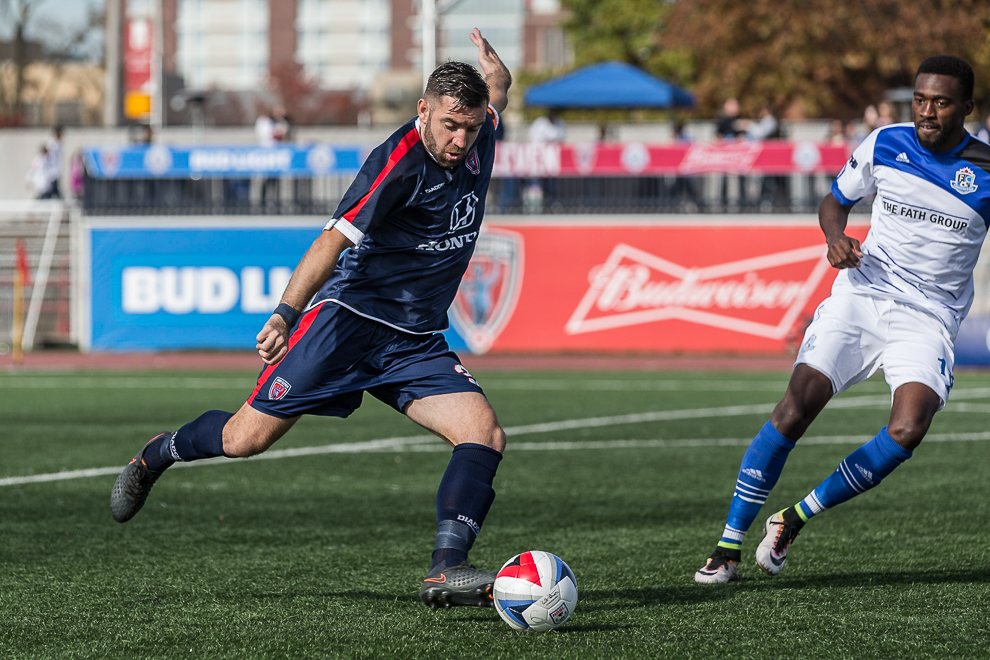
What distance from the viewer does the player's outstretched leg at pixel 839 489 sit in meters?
5.21

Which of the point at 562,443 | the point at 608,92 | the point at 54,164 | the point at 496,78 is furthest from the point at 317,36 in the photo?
the point at 496,78

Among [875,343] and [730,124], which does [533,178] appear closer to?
[730,124]

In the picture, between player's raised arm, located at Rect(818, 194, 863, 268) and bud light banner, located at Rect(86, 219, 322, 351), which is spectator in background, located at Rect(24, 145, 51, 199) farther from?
player's raised arm, located at Rect(818, 194, 863, 268)

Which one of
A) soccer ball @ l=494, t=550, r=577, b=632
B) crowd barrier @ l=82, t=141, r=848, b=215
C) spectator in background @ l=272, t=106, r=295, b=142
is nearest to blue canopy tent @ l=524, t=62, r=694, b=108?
crowd barrier @ l=82, t=141, r=848, b=215

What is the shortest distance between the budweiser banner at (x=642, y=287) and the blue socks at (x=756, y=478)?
1312 cm

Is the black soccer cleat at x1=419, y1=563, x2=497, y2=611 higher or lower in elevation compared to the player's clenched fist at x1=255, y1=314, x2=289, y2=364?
lower

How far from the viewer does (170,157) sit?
20125mm

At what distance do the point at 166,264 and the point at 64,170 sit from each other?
52.3 feet

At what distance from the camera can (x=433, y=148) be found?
4719mm

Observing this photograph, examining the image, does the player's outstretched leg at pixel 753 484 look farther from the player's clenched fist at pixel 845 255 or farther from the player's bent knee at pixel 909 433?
the player's clenched fist at pixel 845 255

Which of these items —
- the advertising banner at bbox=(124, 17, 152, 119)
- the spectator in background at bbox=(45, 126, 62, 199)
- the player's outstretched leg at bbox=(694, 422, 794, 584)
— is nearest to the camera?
the player's outstretched leg at bbox=(694, 422, 794, 584)

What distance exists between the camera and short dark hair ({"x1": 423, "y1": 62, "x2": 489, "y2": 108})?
456 cm

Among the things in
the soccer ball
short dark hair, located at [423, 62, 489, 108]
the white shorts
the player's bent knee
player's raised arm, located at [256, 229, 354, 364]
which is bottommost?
the soccer ball

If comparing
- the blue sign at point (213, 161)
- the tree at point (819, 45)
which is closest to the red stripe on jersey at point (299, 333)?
the blue sign at point (213, 161)
